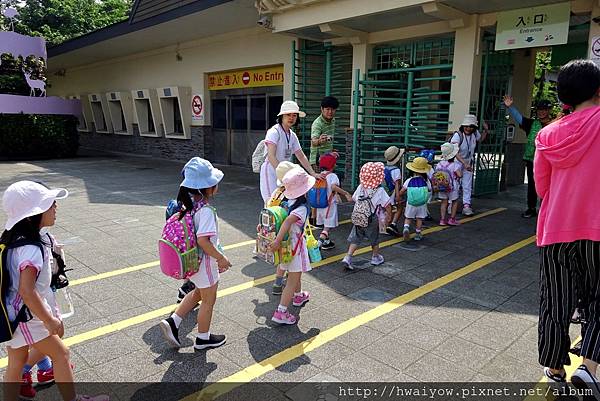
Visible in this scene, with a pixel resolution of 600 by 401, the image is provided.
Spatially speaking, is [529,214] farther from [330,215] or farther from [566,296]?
[566,296]

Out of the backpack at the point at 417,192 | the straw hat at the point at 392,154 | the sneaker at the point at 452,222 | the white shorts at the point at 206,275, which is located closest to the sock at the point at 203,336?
the white shorts at the point at 206,275

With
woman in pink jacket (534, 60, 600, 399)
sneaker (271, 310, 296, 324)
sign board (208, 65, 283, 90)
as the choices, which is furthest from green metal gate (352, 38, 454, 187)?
woman in pink jacket (534, 60, 600, 399)

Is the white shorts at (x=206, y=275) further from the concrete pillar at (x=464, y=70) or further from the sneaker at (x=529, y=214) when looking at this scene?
the concrete pillar at (x=464, y=70)

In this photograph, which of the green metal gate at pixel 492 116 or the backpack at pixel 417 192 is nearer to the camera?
the backpack at pixel 417 192

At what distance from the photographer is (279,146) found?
189 inches

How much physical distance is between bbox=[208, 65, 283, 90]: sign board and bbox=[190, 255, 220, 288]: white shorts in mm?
9232

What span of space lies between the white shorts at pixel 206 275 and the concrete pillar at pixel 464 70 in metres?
6.36

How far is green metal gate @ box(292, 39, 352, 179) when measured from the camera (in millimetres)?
10156

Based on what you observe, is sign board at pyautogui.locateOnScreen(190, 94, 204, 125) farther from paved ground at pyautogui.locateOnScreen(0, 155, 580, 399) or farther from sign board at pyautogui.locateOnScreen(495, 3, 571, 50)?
sign board at pyautogui.locateOnScreen(495, 3, 571, 50)

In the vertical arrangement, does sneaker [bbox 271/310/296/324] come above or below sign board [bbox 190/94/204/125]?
below

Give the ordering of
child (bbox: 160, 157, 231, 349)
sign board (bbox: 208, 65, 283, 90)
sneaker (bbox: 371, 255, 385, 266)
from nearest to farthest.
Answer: child (bbox: 160, 157, 231, 349) → sneaker (bbox: 371, 255, 385, 266) → sign board (bbox: 208, 65, 283, 90)

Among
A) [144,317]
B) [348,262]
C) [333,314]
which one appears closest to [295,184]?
[333,314]

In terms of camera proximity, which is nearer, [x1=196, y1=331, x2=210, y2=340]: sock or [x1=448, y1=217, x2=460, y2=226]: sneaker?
[x1=196, y1=331, x2=210, y2=340]: sock

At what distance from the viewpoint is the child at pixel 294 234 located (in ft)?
11.4
